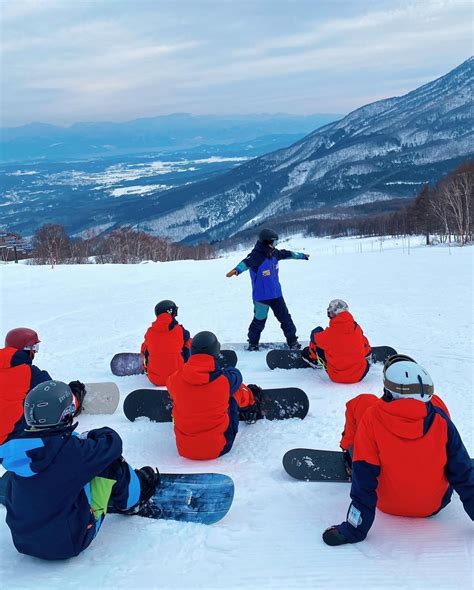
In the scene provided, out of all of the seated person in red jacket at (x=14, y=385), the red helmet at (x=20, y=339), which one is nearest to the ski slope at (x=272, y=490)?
the seated person in red jacket at (x=14, y=385)

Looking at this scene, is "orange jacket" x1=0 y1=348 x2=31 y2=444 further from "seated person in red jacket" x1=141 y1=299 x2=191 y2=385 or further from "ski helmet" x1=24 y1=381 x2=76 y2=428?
"seated person in red jacket" x1=141 y1=299 x2=191 y2=385

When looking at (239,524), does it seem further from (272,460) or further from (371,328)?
(371,328)

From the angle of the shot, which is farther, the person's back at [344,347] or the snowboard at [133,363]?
the snowboard at [133,363]

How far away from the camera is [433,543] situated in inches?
113

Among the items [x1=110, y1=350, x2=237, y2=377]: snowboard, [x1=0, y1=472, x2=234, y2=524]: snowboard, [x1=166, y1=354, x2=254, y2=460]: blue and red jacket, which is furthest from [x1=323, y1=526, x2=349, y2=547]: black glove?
[x1=110, y1=350, x2=237, y2=377]: snowboard

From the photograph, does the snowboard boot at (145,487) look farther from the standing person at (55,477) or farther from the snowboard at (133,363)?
the snowboard at (133,363)

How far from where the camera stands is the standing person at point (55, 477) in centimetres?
259

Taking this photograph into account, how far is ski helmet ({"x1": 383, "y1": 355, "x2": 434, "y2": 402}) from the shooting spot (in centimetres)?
276

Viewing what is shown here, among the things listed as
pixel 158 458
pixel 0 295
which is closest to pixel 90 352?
pixel 158 458

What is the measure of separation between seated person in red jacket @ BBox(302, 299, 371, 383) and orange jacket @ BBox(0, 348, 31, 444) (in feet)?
10.9

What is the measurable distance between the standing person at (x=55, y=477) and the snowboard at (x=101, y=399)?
262cm

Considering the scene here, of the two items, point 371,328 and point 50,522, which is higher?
point 50,522

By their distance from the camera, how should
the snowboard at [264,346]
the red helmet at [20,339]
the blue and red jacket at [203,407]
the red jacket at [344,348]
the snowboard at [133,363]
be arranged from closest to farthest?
the blue and red jacket at [203,407], the red helmet at [20,339], the red jacket at [344,348], the snowboard at [133,363], the snowboard at [264,346]

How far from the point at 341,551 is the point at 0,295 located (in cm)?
1512
